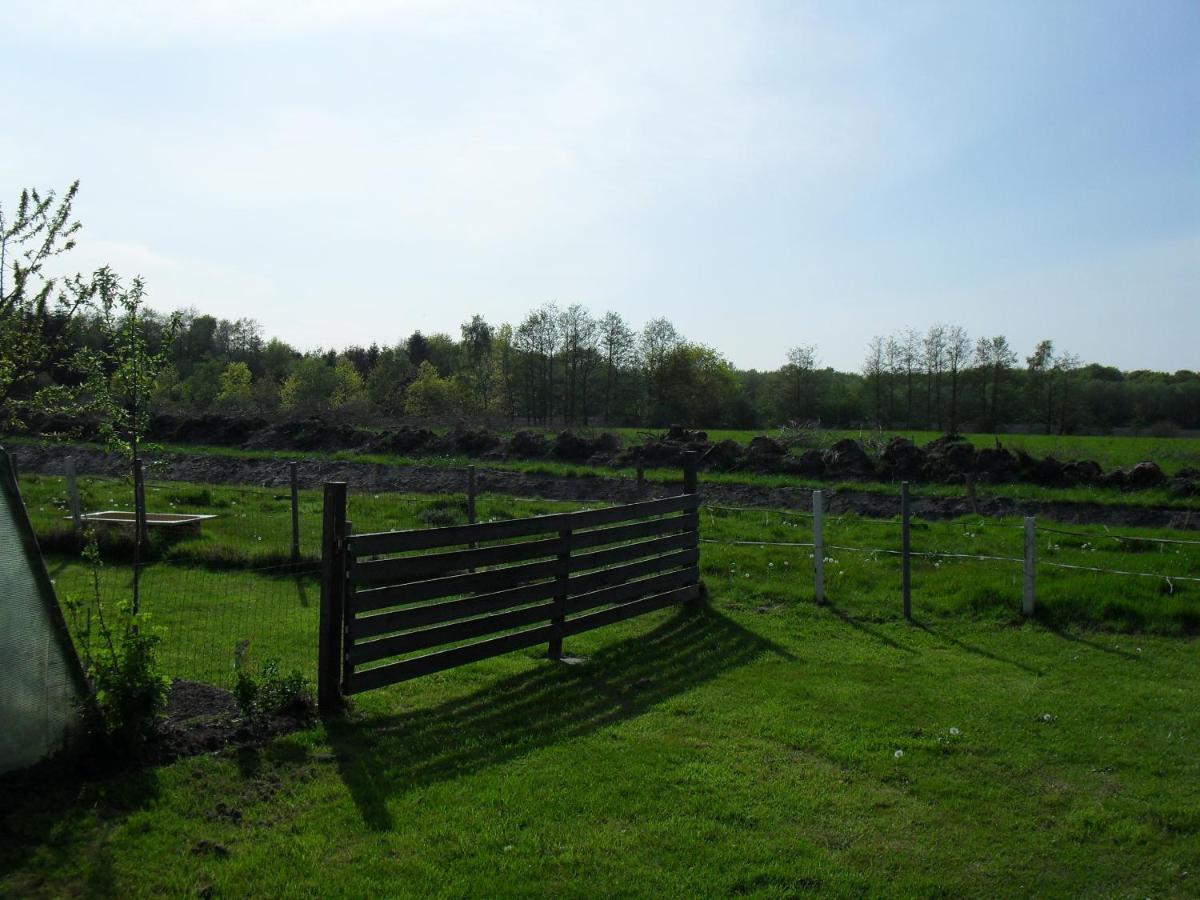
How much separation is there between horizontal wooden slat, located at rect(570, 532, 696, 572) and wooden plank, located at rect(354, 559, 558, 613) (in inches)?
16.9

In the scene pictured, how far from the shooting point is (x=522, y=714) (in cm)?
706

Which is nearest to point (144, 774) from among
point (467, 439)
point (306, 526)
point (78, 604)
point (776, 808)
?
point (78, 604)

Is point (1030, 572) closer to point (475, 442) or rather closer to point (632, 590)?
point (632, 590)

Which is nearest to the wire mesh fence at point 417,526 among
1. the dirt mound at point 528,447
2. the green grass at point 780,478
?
the green grass at point 780,478

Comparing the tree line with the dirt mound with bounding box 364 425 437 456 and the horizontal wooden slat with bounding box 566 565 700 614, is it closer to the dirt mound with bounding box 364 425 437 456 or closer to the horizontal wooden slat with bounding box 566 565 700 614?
the dirt mound with bounding box 364 425 437 456

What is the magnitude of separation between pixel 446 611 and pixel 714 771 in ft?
8.76

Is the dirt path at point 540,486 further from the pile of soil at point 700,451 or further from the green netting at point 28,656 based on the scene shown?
the green netting at point 28,656

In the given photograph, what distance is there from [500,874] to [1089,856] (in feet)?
10.4

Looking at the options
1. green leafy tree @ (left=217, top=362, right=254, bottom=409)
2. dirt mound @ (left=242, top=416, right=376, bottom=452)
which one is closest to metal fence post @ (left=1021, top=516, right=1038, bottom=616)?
dirt mound @ (left=242, top=416, right=376, bottom=452)

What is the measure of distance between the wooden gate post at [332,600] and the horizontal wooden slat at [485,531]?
0.47 feet

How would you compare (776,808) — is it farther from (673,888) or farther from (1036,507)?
(1036,507)

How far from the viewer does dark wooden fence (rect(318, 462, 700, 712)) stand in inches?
268

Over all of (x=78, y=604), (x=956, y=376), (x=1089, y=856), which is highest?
(x=956, y=376)

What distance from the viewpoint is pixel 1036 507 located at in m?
20.5
